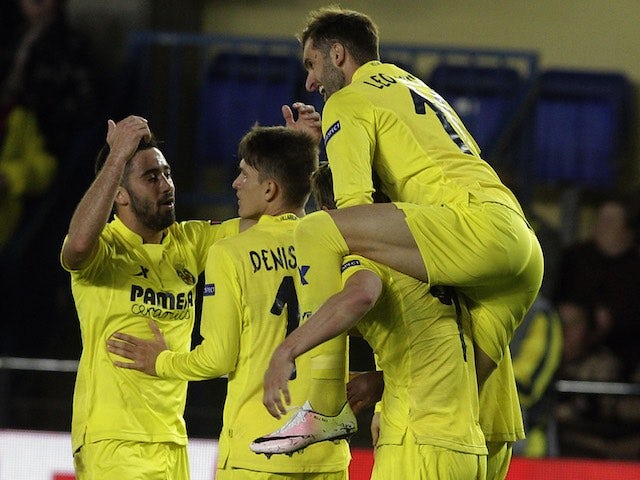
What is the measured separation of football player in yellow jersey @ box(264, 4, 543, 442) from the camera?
3.90 meters

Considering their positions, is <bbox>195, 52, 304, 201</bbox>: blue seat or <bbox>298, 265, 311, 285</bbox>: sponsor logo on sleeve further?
<bbox>195, 52, 304, 201</bbox>: blue seat

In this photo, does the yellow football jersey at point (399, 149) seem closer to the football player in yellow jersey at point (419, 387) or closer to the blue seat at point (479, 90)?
the football player in yellow jersey at point (419, 387)

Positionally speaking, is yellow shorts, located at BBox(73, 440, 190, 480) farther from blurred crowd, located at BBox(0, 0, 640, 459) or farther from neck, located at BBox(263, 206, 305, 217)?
blurred crowd, located at BBox(0, 0, 640, 459)

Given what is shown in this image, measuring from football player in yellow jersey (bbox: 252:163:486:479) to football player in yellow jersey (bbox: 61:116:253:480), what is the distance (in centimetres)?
78

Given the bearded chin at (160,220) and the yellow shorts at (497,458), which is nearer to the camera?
the yellow shorts at (497,458)

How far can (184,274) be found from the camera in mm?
4848

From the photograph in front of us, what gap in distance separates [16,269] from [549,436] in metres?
3.71

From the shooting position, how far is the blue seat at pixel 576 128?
33.1 feet

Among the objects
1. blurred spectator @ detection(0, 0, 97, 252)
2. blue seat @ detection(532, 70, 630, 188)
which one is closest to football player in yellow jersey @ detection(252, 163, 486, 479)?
blurred spectator @ detection(0, 0, 97, 252)

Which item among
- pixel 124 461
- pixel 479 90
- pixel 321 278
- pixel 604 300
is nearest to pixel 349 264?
pixel 321 278

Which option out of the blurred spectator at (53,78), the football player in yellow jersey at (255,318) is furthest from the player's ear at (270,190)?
Result: the blurred spectator at (53,78)

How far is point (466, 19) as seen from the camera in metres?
10.8

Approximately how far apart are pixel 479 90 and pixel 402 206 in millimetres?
6014

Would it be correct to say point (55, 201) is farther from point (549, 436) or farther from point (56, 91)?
point (549, 436)
